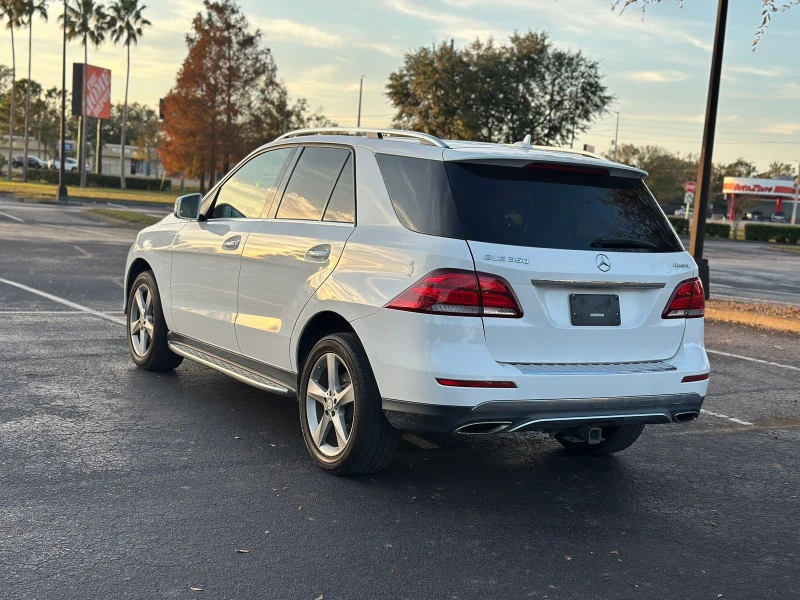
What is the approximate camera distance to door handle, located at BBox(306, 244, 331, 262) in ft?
17.2

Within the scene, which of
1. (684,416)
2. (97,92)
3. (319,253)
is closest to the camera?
(684,416)

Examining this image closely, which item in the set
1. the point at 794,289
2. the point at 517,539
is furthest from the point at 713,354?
the point at 794,289

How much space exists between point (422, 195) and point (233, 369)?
2034 millimetres

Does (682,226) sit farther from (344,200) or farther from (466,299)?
(466,299)

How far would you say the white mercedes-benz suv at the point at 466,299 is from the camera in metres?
4.52

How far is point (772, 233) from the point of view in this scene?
5119 cm

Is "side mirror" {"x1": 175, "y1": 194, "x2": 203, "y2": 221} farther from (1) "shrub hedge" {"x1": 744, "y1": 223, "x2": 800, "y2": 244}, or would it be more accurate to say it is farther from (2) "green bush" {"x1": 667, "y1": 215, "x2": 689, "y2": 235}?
(1) "shrub hedge" {"x1": 744, "y1": 223, "x2": 800, "y2": 244}

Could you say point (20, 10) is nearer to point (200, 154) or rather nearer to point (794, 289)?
point (200, 154)

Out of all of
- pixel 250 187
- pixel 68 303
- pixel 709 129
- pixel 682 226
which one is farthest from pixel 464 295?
pixel 682 226

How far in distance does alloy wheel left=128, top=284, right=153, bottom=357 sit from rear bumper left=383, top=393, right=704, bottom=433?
339 centimetres

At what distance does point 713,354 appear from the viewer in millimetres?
10188

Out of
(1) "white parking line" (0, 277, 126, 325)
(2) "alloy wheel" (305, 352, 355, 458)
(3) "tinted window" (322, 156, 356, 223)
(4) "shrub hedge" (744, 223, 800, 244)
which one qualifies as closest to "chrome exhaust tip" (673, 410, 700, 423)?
(2) "alloy wheel" (305, 352, 355, 458)

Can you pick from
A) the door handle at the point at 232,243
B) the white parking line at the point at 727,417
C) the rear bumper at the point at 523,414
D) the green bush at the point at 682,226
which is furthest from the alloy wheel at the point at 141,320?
the green bush at the point at 682,226

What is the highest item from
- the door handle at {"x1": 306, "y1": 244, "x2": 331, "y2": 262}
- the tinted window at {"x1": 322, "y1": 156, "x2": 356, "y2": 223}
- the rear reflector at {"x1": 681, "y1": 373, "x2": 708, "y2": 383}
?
the tinted window at {"x1": 322, "y1": 156, "x2": 356, "y2": 223}
